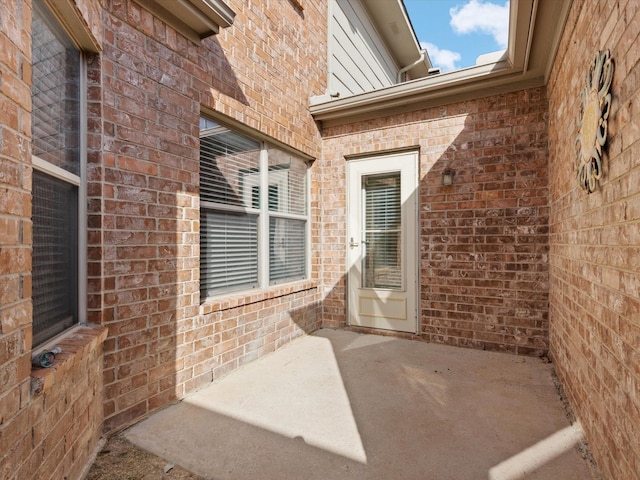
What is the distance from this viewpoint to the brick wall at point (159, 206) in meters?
2.01

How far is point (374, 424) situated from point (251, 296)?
60.0 inches

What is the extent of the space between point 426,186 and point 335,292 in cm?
169

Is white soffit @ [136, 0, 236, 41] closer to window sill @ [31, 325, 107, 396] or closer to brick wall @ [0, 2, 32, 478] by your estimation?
brick wall @ [0, 2, 32, 478]

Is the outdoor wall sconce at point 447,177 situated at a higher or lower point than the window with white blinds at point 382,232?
higher

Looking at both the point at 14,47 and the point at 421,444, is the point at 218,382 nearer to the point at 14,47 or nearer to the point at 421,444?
the point at 421,444

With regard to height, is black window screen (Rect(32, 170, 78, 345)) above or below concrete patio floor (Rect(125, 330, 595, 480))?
above

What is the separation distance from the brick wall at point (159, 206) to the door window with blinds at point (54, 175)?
11cm

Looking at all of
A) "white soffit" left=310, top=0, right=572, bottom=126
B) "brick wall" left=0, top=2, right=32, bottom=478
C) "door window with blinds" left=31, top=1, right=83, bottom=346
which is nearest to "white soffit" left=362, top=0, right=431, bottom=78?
"white soffit" left=310, top=0, right=572, bottom=126

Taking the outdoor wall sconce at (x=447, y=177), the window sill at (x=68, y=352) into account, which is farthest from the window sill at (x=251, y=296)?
the outdoor wall sconce at (x=447, y=177)

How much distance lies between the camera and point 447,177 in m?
3.60

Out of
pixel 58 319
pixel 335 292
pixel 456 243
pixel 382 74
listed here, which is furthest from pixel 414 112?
pixel 58 319

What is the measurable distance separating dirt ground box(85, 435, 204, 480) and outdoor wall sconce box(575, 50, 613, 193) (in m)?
2.49

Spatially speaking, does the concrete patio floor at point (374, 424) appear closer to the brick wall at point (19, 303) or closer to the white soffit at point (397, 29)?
the brick wall at point (19, 303)

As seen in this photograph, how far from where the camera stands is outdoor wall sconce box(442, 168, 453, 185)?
11.8ft
